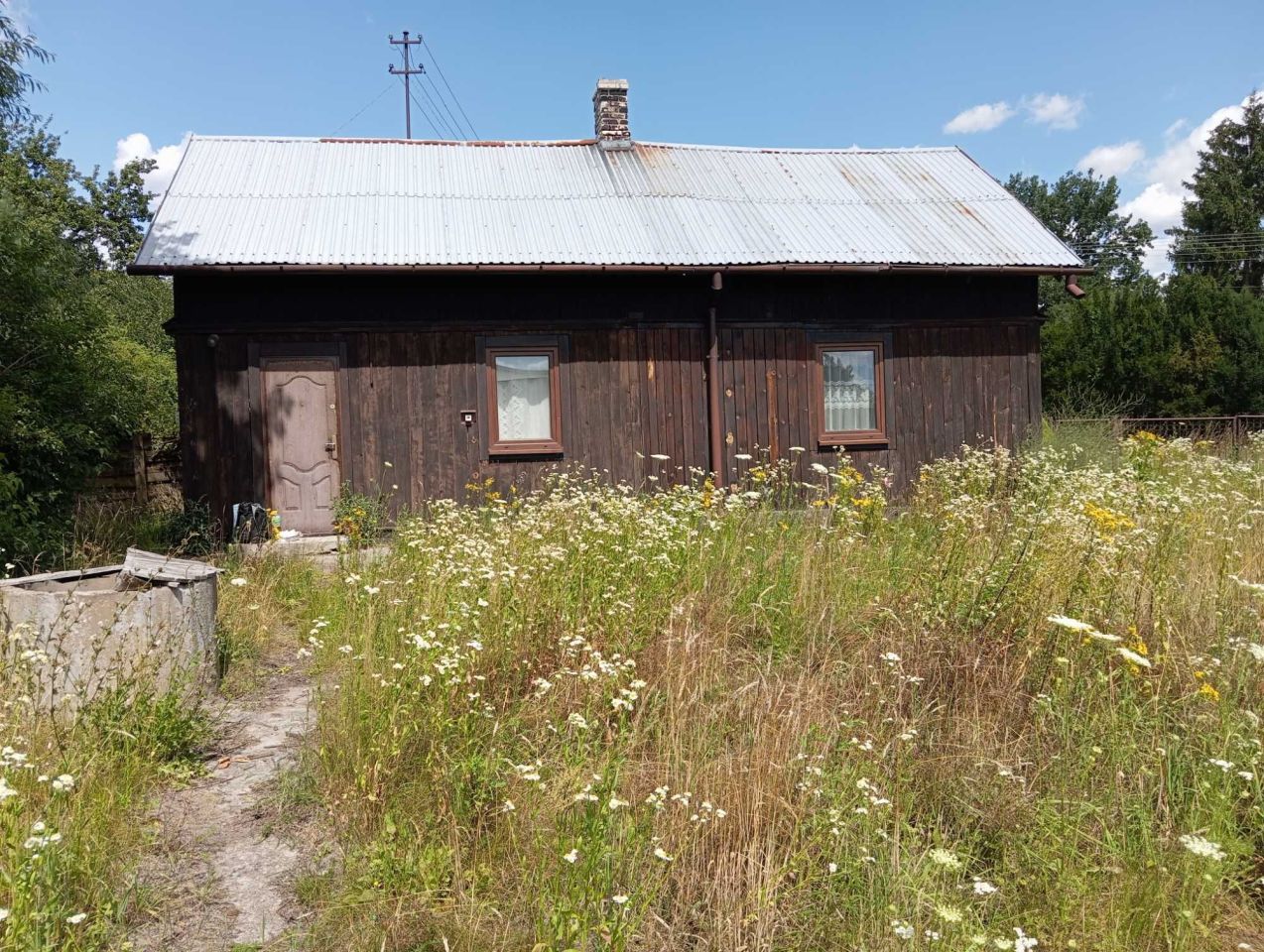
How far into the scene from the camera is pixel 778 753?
3170mm

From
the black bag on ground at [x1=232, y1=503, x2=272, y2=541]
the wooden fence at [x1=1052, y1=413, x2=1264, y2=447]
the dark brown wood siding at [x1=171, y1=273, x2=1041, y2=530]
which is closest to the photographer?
the black bag on ground at [x1=232, y1=503, x2=272, y2=541]

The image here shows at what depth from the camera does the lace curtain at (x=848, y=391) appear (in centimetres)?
1159

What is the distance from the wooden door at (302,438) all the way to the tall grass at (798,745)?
5.50 metres

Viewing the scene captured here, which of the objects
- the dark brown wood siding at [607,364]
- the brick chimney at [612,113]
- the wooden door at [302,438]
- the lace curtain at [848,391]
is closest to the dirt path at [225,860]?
the dark brown wood siding at [607,364]

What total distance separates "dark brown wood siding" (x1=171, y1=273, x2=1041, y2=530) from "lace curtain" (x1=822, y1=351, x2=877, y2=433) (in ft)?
0.94

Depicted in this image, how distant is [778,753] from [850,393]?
8.99 m

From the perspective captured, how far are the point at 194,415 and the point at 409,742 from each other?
26.4ft

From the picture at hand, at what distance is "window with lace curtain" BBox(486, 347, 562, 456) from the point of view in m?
10.7

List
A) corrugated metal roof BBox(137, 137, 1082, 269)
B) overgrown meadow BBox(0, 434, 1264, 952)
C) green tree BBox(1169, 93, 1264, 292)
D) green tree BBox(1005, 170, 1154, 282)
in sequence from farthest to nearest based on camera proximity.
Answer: green tree BBox(1005, 170, 1154, 282) → green tree BBox(1169, 93, 1264, 292) → corrugated metal roof BBox(137, 137, 1082, 269) → overgrown meadow BBox(0, 434, 1264, 952)

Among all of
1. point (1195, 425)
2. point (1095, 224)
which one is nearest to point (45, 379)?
point (1195, 425)

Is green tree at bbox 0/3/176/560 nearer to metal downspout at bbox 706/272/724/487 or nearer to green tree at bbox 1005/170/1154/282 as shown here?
metal downspout at bbox 706/272/724/487

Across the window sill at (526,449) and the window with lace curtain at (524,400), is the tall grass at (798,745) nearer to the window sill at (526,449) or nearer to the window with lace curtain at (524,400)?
the window sill at (526,449)

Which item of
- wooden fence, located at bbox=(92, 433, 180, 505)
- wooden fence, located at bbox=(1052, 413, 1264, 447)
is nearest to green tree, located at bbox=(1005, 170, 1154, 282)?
wooden fence, located at bbox=(1052, 413, 1264, 447)

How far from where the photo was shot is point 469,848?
2.96 metres
